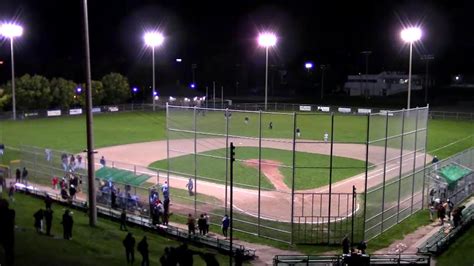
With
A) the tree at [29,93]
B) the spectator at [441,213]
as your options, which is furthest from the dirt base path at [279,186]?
the tree at [29,93]

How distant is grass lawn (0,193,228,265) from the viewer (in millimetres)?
15170

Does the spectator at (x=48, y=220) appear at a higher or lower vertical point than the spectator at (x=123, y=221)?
higher

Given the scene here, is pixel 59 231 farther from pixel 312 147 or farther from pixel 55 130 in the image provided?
pixel 55 130

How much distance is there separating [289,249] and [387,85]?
350 feet

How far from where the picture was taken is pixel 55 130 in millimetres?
59219

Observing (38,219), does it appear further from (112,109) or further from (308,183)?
(112,109)

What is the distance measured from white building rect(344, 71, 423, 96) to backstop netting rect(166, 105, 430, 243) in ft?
250

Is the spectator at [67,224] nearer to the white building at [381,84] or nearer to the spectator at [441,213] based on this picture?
the spectator at [441,213]

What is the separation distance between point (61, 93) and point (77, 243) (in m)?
62.1

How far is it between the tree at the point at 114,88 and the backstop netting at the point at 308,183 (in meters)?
40.6

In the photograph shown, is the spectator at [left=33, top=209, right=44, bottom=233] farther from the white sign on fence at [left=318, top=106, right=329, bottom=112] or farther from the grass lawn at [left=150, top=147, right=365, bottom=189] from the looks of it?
the white sign on fence at [left=318, top=106, right=329, bottom=112]

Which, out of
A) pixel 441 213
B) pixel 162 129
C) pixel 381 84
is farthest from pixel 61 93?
pixel 381 84

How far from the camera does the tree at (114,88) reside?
87312 millimetres

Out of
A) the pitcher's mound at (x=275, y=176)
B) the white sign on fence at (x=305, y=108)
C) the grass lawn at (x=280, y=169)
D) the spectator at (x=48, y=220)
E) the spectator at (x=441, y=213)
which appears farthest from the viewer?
the white sign on fence at (x=305, y=108)
